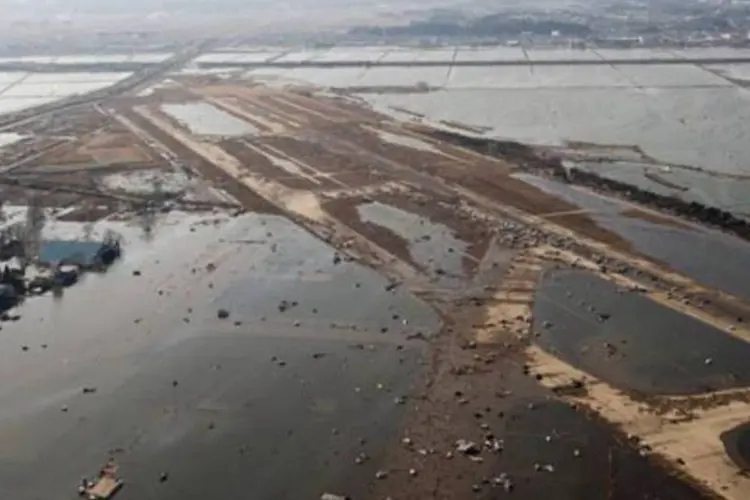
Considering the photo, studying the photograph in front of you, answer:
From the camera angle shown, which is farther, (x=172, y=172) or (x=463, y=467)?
(x=172, y=172)

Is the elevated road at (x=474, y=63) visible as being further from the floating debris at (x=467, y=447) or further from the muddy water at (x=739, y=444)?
the floating debris at (x=467, y=447)

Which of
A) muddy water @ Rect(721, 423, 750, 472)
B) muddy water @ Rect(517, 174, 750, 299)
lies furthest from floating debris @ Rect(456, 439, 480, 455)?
muddy water @ Rect(517, 174, 750, 299)

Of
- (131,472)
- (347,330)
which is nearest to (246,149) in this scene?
(347,330)

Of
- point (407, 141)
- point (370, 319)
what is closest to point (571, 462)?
point (370, 319)

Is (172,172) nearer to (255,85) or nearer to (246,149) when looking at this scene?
(246,149)

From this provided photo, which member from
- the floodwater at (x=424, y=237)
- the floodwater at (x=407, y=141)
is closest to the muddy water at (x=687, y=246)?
the floodwater at (x=424, y=237)

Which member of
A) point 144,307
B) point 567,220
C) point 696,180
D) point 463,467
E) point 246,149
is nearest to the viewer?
point 463,467
